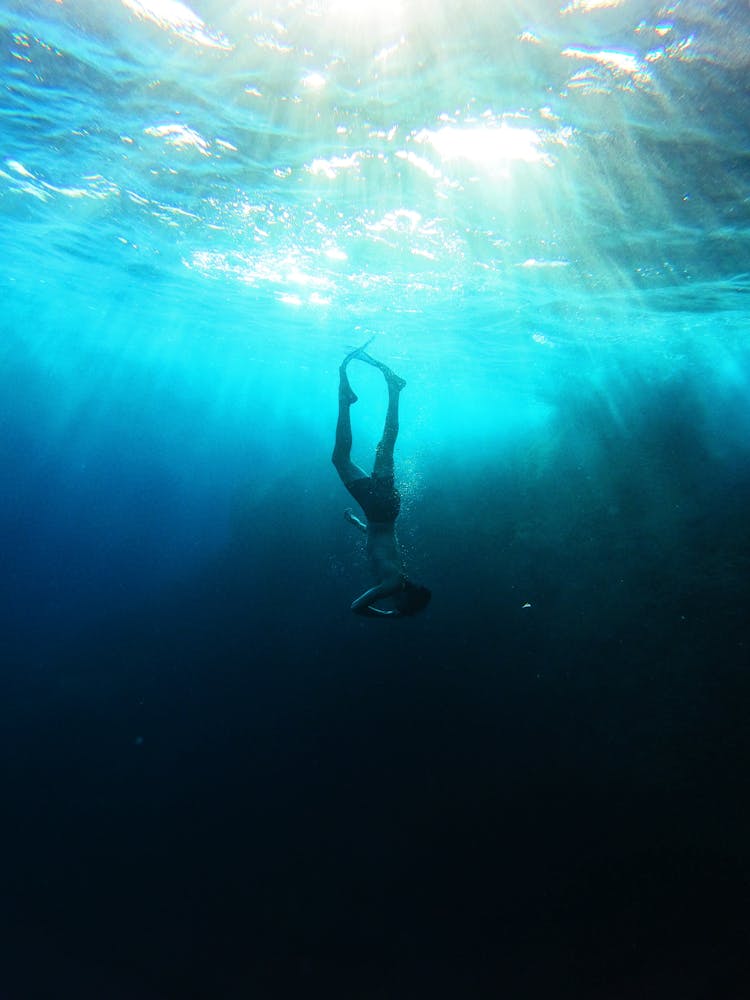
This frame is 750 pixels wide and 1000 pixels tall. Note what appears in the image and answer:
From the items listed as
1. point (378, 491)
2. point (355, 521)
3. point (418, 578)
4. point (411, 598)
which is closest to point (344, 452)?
point (378, 491)

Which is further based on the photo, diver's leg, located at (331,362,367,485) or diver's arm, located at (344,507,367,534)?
diver's arm, located at (344,507,367,534)

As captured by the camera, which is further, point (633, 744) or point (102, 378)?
point (102, 378)

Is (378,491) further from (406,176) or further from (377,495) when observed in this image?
(406,176)

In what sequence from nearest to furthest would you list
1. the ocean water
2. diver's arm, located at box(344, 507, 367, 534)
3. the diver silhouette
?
the diver silhouette → the ocean water → diver's arm, located at box(344, 507, 367, 534)

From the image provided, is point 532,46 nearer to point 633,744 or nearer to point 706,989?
point 633,744

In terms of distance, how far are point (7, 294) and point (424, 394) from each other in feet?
106

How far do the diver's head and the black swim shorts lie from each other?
4.31 ft

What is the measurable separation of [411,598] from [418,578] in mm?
10001

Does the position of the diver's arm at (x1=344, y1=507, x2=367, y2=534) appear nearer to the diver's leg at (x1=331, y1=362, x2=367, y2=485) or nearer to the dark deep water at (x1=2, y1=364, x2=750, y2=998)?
the diver's leg at (x1=331, y1=362, x2=367, y2=485)

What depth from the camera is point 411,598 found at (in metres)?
6.93

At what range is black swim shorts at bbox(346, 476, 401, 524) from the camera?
7.55 m

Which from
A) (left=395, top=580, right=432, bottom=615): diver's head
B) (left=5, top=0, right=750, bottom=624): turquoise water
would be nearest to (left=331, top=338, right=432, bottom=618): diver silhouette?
(left=395, top=580, right=432, bottom=615): diver's head

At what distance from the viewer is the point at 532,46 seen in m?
6.74

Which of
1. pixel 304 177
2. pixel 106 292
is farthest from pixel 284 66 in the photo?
pixel 106 292
